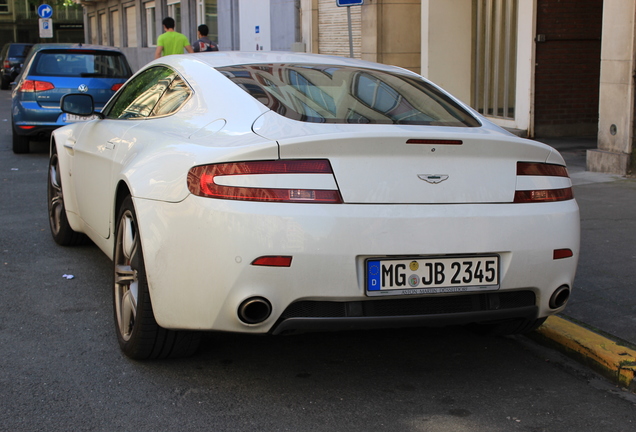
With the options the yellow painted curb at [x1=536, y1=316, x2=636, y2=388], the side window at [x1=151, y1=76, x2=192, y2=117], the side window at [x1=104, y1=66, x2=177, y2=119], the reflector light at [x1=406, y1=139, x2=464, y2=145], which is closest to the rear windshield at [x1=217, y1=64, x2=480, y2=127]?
the side window at [x1=151, y1=76, x2=192, y2=117]

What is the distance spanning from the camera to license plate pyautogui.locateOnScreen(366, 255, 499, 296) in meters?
3.34

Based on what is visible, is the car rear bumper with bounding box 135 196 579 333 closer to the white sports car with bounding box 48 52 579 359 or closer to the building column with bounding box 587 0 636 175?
the white sports car with bounding box 48 52 579 359

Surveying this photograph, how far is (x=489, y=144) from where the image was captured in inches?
139

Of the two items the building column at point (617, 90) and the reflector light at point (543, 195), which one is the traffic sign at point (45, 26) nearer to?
the building column at point (617, 90)

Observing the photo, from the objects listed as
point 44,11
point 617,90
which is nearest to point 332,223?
point 617,90

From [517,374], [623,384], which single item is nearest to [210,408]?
[517,374]

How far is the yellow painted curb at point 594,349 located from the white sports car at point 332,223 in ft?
1.43

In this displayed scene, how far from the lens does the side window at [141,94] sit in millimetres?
4734

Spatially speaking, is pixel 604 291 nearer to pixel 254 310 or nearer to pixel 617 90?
pixel 254 310

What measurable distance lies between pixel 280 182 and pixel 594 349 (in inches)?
71.2

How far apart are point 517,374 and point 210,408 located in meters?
1.47

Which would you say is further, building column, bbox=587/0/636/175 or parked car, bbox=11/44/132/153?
parked car, bbox=11/44/132/153

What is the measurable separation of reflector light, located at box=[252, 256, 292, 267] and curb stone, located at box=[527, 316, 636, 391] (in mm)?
1673

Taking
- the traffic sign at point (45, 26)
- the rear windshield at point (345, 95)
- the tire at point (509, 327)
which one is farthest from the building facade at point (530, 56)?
the traffic sign at point (45, 26)
